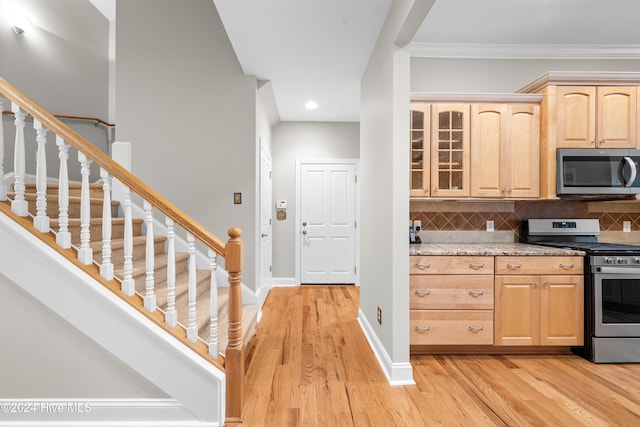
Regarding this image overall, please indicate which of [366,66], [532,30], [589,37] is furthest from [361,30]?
[589,37]

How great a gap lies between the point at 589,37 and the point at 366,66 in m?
2.12

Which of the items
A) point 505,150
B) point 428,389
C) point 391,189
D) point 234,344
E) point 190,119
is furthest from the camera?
point 190,119

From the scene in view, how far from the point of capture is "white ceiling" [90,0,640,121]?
2.35 metres

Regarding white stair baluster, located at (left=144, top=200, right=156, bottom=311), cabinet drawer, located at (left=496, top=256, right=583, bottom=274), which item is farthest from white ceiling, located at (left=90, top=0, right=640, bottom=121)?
cabinet drawer, located at (left=496, top=256, right=583, bottom=274)

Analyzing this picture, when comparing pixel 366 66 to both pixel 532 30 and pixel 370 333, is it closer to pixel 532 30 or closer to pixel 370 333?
pixel 532 30

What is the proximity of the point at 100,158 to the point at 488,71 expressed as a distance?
3.45 m

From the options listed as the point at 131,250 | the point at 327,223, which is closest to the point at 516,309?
the point at 131,250

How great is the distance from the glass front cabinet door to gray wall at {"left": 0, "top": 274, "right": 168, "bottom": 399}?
2.68m

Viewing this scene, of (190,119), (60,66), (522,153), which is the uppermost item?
(60,66)

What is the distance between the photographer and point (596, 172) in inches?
105

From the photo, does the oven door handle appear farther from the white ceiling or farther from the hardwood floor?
the white ceiling

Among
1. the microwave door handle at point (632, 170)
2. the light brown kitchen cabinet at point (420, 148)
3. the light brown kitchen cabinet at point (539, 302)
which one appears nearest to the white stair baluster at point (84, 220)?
the light brown kitchen cabinet at point (420, 148)

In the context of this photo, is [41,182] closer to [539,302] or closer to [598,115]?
[539,302]

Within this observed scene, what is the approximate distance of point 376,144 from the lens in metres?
2.64
